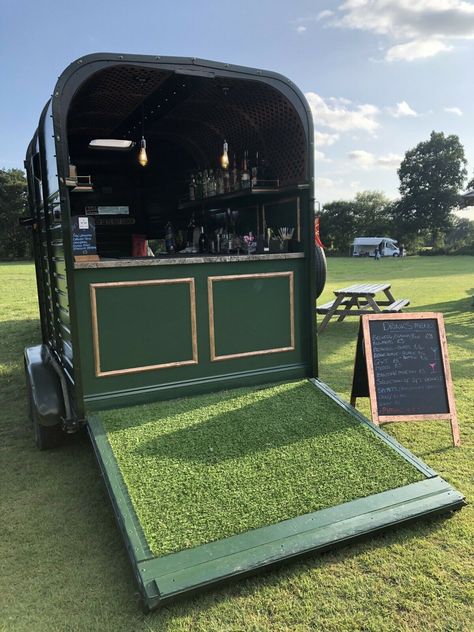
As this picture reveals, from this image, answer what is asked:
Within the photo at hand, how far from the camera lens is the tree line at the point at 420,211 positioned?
4316 centimetres

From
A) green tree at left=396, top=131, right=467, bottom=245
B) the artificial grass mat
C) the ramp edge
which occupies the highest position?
green tree at left=396, top=131, right=467, bottom=245

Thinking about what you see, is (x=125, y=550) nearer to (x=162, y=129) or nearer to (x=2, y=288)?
(x=162, y=129)

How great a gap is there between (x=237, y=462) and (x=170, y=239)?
14.1 feet

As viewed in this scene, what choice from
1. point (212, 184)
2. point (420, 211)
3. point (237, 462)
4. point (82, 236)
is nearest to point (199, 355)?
point (237, 462)

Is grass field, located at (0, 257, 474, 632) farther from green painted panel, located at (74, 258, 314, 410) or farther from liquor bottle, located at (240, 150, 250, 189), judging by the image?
liquor bottle, located at (240, 150, 250, 189)

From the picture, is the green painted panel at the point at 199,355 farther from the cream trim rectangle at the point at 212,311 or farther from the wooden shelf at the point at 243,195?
the wooden shelf at the point at 243,195

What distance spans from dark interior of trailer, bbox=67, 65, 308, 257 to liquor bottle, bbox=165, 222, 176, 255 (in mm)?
78

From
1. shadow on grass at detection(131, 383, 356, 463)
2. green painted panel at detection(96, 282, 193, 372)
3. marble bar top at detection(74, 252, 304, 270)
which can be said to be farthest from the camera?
green painted panel at detection(96, 282, 193, 372)

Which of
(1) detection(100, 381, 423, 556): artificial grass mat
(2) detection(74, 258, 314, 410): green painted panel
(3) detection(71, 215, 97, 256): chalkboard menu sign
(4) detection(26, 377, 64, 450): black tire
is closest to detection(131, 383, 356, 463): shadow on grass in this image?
(1) detection(100, 381, 423, 556): artificial grass mat

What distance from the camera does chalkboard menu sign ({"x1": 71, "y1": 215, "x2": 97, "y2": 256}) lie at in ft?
12.0

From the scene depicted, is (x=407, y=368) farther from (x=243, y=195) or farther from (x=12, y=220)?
(x=12, y=220)

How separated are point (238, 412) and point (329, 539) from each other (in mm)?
1394

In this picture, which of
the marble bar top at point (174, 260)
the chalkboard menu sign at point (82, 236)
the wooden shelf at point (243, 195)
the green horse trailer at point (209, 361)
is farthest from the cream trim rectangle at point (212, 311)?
the chalkboard menu sign at point (82, 236)

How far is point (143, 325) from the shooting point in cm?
387
